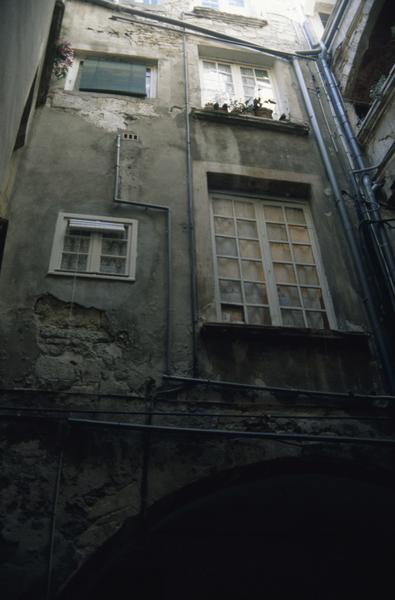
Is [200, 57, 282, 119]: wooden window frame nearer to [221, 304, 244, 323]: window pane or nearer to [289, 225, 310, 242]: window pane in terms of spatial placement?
[289, 225, 310, 242]: window pane

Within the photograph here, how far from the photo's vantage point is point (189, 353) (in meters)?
5.37

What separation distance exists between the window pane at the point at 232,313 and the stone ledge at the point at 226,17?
7.34 metres

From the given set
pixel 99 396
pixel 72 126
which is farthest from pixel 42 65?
pixel 99 396

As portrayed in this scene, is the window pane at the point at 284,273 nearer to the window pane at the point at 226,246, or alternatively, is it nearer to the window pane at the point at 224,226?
the window pane at the point at 226,246

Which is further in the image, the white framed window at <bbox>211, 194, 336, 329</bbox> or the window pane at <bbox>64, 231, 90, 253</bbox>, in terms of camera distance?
the white framed window at <bbox>211, 194, 336, 329</bbox>

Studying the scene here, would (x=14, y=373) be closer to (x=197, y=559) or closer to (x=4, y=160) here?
(x=4, y=160)

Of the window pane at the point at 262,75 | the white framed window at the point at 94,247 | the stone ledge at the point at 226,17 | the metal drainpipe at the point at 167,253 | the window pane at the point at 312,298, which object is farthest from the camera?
the stone ledge at the point at 226,17

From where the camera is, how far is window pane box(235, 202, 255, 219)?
703 cm

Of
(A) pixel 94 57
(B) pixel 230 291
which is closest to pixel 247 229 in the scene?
(B) pixel 230 291

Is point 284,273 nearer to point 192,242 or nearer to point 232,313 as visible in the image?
point 232,313

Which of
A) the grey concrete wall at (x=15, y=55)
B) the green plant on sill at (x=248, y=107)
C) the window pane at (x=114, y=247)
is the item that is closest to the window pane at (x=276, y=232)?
the window pane at (x=114, y=247)

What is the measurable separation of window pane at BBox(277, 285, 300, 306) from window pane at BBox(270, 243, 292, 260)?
497 mm

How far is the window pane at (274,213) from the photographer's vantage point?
7094 millimetres

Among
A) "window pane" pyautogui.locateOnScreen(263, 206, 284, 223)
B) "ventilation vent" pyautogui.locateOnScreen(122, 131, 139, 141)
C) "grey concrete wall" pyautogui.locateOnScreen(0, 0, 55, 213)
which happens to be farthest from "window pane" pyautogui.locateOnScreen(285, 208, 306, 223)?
"grey concrete wall" pyautogui.locateOnScreen(0, 0, 55, 213)
